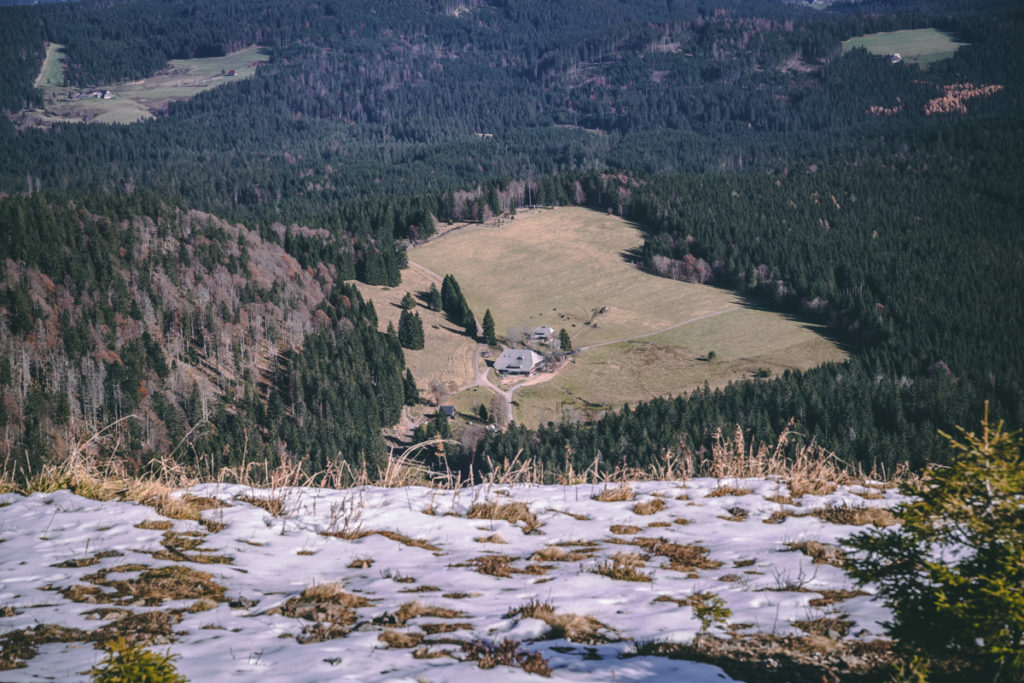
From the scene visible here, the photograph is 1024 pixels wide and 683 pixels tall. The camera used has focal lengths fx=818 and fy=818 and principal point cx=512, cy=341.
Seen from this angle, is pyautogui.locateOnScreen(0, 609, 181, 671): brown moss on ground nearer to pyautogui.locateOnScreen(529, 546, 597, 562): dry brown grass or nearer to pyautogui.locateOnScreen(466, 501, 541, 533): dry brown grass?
pyautogui.locateOnScreen(529, 546, 597, 562): dry brown grass

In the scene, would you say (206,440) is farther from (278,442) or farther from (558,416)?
(558,416)

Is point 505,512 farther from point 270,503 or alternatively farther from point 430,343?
point 430,343

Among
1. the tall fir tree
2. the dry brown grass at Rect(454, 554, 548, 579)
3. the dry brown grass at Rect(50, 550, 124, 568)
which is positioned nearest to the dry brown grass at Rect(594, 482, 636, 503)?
the dry brown grass at Rect(454, 554, 548, 579)

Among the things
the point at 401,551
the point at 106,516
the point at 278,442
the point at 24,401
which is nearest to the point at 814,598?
the point at 401,551

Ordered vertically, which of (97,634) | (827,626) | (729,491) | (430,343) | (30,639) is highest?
(30,639)

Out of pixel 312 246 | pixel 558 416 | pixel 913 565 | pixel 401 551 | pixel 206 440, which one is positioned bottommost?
pixel 558 416

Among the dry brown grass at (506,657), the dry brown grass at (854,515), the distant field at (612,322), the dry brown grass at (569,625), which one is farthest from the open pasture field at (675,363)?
the dry brown grass at (506,657)

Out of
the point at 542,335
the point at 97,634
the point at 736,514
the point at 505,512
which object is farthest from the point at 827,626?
the point at 542,335
